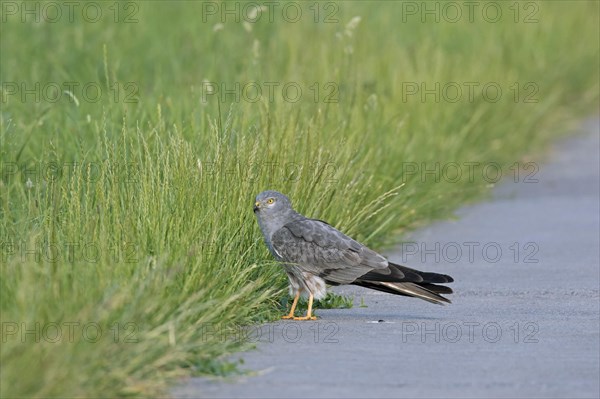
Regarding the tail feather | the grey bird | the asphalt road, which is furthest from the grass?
the tail feather

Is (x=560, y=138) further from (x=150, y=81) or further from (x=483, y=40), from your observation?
(x=150, y=81)

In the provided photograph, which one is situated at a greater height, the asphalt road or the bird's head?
the bird's head

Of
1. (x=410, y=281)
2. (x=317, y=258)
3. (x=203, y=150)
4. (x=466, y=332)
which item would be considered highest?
(x=203, y=150)

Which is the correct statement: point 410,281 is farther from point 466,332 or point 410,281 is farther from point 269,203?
point 269,203

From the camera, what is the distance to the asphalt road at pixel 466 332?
22.0ft

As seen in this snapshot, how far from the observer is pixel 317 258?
865cm

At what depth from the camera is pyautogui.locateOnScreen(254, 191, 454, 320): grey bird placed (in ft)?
27.8

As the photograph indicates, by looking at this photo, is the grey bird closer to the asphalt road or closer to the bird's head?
the bird's head

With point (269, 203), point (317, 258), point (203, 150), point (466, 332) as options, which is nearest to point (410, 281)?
point (466, 332)

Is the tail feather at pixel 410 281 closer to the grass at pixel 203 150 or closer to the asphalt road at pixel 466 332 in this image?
the asphalt road at pixel 466 332

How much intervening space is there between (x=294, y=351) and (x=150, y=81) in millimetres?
9472

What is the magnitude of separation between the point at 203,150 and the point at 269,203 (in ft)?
5.00

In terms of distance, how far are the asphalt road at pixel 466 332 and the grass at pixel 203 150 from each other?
348mm

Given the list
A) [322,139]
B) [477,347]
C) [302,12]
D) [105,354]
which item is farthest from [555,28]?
[105,354]
